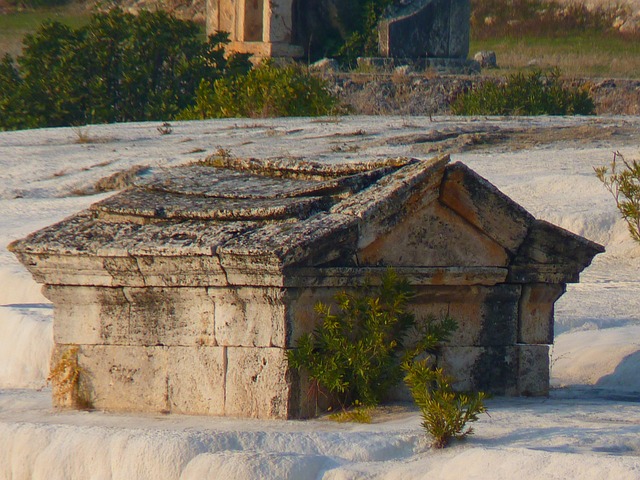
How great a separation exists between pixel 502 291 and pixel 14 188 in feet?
25.4

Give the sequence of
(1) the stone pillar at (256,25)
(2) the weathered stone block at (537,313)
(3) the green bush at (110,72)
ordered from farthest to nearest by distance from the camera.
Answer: (1) the stone pillar at (256,25)
(3) the green bush at (110,72)
(2) the weathered stone block at (537,313)

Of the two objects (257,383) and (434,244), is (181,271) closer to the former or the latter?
(257,383)

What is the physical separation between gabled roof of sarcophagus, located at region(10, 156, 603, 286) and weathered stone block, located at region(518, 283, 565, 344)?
74mm

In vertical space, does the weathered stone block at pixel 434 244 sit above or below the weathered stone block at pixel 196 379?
above

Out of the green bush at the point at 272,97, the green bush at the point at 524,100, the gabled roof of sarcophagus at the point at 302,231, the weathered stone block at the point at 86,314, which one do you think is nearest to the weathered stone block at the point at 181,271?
the gabled roof of sarcophagus at the point at 302,231

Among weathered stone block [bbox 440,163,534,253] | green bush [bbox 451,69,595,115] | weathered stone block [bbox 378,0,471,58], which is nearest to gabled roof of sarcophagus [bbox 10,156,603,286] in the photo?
weathered stone block [bbox 440,163,534,253]

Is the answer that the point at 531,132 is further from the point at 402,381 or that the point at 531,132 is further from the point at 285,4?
the point at 285,4

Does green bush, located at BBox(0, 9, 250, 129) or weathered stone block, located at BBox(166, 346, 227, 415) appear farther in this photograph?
green bush, located at BBox(0, 9, 250, 129)

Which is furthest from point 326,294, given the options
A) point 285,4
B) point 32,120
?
point 285,4

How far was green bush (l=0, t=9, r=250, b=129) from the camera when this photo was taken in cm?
1872

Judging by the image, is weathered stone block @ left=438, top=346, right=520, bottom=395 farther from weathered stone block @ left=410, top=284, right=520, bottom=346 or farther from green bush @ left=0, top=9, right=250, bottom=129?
green bush @ left=0, top=9, right=250, bottom=129

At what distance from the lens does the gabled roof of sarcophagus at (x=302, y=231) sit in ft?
15.8

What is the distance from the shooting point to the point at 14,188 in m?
12.1

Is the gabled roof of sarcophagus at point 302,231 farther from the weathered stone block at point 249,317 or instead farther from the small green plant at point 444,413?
the small green plant at point 444,413
